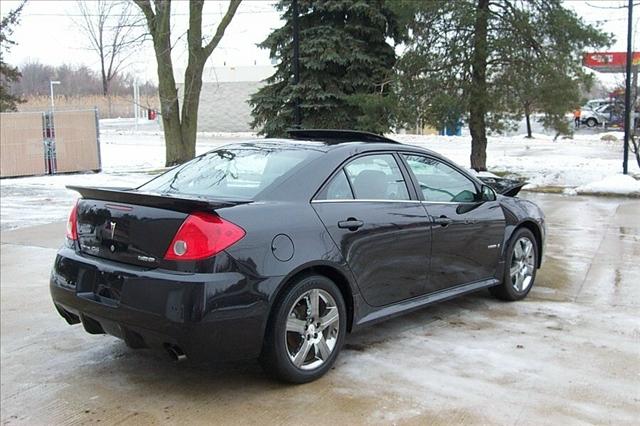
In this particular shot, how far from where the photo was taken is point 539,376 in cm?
419

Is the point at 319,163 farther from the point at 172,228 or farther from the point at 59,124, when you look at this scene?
the point at 59,124

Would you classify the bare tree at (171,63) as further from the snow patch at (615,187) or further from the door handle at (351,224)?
the door handle at (351,224)

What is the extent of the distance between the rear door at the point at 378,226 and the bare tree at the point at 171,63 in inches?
648

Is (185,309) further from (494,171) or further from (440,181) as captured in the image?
(494,171)

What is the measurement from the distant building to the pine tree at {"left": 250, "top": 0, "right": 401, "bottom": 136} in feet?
89.8

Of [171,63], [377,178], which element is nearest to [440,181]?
[377,178]

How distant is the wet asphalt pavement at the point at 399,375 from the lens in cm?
370

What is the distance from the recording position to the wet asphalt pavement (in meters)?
3.70

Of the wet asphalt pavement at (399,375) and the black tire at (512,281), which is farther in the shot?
the black tire at (512,281)

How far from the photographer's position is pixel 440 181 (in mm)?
5355

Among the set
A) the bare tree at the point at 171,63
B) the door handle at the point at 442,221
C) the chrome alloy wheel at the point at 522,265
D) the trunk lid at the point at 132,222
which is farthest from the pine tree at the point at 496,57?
the trunk lid at the point at 132,222

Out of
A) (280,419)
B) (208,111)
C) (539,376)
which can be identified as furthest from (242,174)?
(208,111)

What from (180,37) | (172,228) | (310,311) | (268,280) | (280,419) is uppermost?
(180,37)

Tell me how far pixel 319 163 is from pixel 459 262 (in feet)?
5.26
